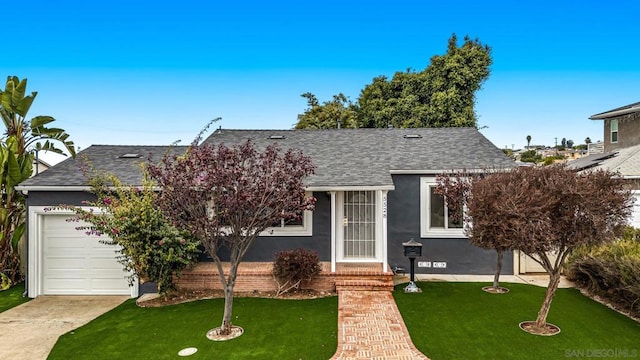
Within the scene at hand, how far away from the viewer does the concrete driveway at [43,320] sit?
729 centimetres

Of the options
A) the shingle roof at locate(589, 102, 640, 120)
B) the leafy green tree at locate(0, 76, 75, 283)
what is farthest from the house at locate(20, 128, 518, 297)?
the shingle roof at locate(589, 102, 640, 120)

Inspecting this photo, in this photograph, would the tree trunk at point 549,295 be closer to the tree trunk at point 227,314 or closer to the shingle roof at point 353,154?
the shingle roof at point 353,154

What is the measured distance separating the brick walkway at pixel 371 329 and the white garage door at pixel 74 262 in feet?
23.5

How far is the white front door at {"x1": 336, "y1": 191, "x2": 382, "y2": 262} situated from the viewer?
11.8 metres

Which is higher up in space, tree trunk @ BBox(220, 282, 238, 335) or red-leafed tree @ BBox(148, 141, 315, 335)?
red-leafed tree @ BBox(148, 141, 315, 335)

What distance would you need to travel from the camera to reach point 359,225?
11.8 meters

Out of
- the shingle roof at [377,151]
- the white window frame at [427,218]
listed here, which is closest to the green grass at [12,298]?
the shingle roof at [377,151]

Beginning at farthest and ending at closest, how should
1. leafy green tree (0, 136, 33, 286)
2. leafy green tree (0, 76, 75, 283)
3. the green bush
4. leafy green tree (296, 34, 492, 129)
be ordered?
leafy green tree (296, 34, 492, 129), leafy green tree (0, 76, 75, 283), leafy green tree (0, 136, 33, 286), the green bush

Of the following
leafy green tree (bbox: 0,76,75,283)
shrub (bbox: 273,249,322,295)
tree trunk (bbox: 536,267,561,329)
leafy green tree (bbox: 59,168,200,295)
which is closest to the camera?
tree trunk (bbox: 536,267,561,329)

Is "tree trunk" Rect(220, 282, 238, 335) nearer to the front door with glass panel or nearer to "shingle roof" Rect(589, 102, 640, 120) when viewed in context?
the front door with glass panel

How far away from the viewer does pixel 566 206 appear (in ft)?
21.7

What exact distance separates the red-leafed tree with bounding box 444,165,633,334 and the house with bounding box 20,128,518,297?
12.9 feet

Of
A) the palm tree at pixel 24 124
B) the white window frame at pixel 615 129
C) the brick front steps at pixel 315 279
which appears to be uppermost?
the white window frame at pixel 615 129

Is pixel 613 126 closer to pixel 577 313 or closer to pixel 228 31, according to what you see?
Result: pixel 577 313
